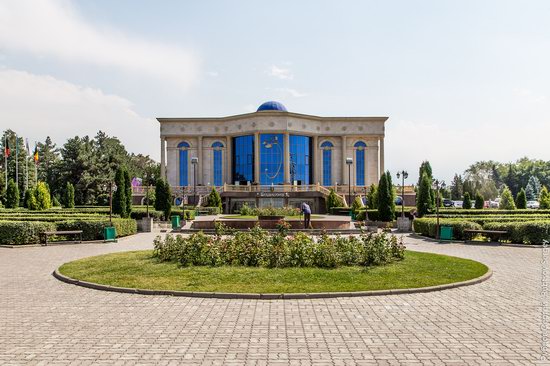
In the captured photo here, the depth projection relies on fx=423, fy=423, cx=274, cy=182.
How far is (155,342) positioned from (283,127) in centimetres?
5348

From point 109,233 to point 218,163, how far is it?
1631 inches

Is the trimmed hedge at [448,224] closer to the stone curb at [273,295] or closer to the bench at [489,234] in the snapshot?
the bench at [489,234]

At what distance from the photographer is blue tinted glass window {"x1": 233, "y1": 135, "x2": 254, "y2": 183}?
6209 cm

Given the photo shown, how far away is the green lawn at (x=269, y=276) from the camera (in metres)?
11.0

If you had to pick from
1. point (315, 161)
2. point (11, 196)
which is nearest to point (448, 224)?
point (315, 161)

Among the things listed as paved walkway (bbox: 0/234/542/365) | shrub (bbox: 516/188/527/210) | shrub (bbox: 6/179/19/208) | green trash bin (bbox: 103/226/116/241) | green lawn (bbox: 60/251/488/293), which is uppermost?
shrub (bbox: 6/179/19/208)

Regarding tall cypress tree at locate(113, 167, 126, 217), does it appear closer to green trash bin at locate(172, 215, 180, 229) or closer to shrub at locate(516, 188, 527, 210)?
green trash bin at locate(172, 215, 180, 229)

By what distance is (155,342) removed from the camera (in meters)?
7.20

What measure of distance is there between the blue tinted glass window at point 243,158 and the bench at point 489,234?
41.5 metres

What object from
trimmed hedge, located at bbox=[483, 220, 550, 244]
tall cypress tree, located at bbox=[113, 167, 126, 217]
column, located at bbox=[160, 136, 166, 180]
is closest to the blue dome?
column, located at bbox=[160, 136, 166, 180]

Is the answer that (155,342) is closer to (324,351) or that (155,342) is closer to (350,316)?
(324,351)

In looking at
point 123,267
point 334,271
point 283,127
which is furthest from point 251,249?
point 283,127

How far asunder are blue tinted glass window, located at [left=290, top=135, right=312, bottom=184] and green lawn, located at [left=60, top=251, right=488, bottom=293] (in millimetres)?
47187

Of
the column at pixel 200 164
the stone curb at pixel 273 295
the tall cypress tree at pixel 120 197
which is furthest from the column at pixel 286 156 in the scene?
the stone curb at pixel 273 295
